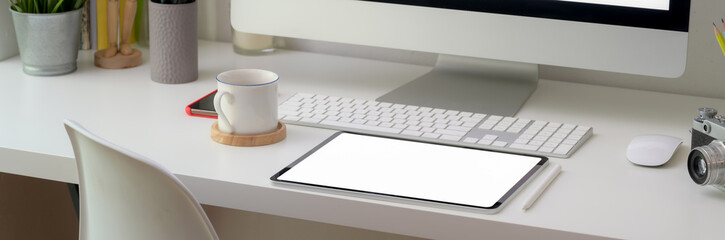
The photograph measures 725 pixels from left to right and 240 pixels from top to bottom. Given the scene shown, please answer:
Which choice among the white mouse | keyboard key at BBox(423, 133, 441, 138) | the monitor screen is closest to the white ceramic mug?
keyboard key at BBox(423, 133, 441, 138)

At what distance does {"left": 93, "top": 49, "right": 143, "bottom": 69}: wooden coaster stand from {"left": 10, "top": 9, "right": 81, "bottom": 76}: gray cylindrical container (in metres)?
0.06

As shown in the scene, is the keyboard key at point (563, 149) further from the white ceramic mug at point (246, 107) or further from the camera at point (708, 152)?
the white ceramic mug at point (246, 107)

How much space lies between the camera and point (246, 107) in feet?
3.51

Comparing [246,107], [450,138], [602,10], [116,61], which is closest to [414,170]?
[450,138]

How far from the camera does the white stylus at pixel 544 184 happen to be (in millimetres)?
915

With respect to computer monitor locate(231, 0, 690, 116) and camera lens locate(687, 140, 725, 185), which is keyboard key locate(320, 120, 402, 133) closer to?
computer monitor locate(231, 0, 690, 116)

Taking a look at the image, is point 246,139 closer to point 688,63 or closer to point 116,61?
point 116,61

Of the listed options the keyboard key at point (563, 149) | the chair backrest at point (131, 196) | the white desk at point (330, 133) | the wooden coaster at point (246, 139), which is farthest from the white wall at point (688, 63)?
the chair backrest at point (131, 196)

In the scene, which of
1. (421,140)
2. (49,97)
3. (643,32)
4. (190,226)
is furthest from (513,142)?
(49,97)

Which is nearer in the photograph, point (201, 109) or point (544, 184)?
point (544, 184)

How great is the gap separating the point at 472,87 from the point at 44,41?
598mm

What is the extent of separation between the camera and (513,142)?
3.55ft

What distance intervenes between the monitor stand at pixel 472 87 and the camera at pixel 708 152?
27 cm

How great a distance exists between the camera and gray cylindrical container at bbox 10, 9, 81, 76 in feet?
4.36
